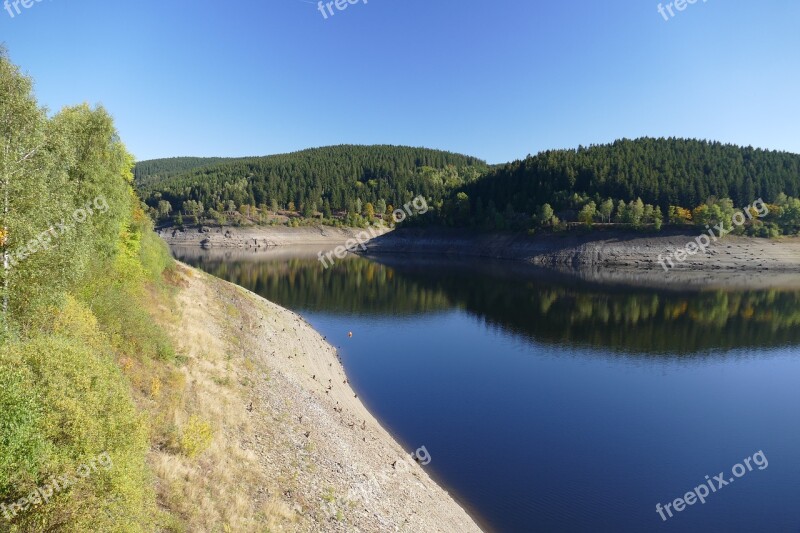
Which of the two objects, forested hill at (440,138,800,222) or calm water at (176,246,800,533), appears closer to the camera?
calm water at (176,246,800,533)

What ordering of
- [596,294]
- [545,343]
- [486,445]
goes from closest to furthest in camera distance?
1. [486,445]
2. [545,343]
3. [596,294]

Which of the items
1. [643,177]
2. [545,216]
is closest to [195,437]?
[545,216]

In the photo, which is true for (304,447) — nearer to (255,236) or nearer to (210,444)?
(210,444)

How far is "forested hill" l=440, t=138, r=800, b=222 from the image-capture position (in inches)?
4338

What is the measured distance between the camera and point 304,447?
17562 mm

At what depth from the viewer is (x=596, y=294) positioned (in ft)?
229

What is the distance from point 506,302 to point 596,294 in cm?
1610

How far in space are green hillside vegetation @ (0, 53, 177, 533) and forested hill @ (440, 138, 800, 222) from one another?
367ft

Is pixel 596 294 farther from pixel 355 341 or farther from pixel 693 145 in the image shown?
pixel 693 145

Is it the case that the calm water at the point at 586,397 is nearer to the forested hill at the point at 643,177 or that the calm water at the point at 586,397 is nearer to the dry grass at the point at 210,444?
the dry grass at the point at 210,444

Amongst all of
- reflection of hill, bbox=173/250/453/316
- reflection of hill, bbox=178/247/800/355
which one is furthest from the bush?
reflection of hill, bbox=173/250/453/316

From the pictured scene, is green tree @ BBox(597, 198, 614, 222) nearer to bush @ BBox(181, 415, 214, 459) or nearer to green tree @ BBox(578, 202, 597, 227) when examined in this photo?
green tree @ BBox(578, 202, 597, 227)

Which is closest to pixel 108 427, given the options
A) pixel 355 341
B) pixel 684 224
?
pixel 355 341

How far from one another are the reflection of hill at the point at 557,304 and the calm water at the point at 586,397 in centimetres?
35
